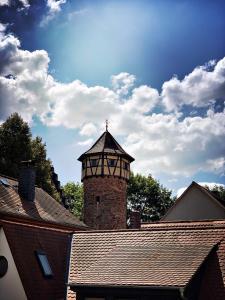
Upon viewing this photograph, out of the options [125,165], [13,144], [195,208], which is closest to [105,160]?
[125,165]

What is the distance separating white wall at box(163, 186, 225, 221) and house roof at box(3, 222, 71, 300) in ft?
53.6

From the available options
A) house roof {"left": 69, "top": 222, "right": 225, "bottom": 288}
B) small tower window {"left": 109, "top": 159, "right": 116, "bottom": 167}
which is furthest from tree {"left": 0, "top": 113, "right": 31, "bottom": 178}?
house roof {"left": 69, "top": 222, "right": 225, "bottom": 288}

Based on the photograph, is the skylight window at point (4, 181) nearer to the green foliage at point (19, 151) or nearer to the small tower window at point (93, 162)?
the green foliage at point (19, 151)

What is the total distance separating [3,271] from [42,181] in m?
19.7

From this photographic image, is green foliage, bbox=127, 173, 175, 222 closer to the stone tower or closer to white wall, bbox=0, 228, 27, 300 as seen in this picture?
the stone tower

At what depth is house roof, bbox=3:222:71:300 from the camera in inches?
596

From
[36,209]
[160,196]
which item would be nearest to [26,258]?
[36,209]

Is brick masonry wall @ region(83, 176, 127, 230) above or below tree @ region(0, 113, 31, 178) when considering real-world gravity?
below

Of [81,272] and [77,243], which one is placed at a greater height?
[77,243]

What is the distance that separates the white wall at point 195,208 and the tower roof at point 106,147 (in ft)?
18.9

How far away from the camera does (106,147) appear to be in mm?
34625

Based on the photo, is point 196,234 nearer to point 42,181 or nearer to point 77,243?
point 77,243

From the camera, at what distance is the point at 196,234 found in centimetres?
1570

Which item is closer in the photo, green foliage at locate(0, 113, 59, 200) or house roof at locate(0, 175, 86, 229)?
house roof at locate(0, 175, 86, 229)
